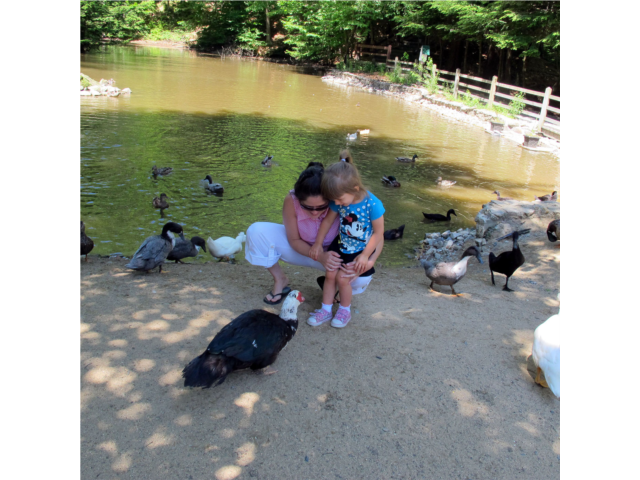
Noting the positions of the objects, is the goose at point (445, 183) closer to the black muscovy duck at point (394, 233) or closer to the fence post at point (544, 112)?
the black muscovy duck at point (394, 233)

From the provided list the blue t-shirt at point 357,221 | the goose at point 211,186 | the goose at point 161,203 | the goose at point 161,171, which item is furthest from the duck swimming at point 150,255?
the goose at point 161,171

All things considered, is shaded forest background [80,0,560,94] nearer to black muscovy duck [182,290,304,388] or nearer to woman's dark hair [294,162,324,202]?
woman's dark hair [294,162,324,202]

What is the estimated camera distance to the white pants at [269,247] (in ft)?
13.1

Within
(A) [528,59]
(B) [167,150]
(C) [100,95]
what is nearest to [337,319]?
(B) [167,150]

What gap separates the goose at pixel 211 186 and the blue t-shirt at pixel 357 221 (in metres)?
5.49

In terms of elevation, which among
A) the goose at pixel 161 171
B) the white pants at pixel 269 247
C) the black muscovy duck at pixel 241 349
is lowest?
the black muscovy duck at pixel 241 349

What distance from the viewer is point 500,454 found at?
2650 millimetres

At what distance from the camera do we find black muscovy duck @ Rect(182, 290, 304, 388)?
2.88 meters

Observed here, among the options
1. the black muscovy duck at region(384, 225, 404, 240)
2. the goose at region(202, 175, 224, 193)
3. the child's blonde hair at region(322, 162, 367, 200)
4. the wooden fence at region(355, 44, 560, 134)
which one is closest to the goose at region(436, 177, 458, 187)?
the black muscovy duck at region(384, 225, 404, 240)

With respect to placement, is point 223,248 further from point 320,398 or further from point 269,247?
point 320,398

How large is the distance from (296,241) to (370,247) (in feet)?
2.14

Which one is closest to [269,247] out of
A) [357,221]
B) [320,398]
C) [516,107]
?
[357,221]
